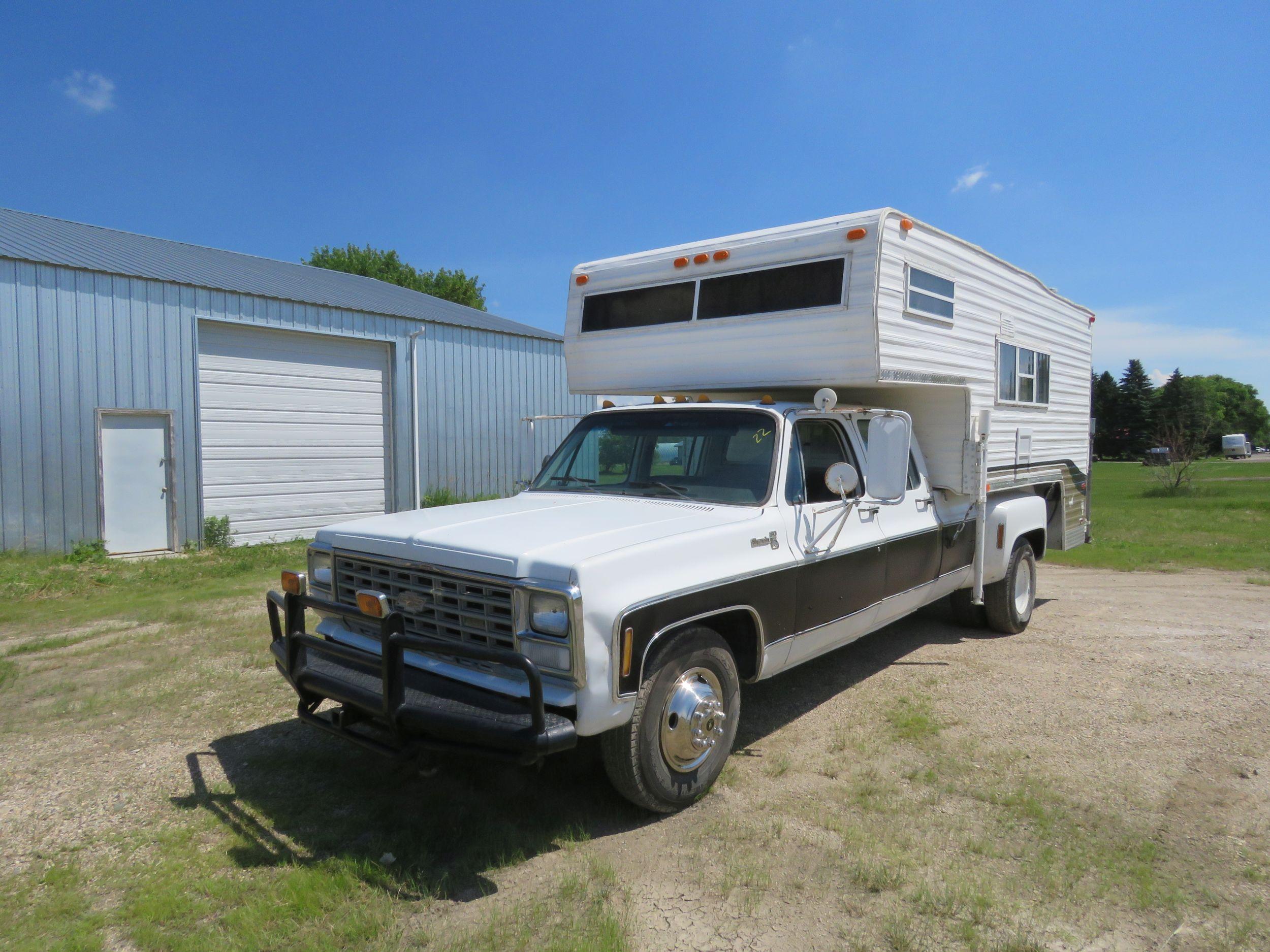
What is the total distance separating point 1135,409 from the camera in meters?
70.1

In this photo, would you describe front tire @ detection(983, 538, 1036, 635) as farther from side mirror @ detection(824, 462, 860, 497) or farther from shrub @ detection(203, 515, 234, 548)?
shrub @ detection(203, 515, 234, 548)

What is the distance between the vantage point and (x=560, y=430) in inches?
730

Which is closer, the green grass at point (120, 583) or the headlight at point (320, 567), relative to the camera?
the headlight at point (320, 567)

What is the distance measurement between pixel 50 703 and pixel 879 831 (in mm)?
5196

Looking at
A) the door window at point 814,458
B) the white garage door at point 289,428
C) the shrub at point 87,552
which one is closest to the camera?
the door window at point 814,458

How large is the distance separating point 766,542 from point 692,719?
101 centimetres

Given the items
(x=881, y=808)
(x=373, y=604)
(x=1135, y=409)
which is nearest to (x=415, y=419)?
(x=373, y=604)

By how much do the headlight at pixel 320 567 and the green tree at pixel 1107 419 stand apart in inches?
3017

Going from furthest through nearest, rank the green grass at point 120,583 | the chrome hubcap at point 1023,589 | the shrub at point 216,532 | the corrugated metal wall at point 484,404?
the corrugated metal wall at point 484,404
the shrub at point 216,532
the green grass at point 120,583
the chrome hubcap at point 1023,589

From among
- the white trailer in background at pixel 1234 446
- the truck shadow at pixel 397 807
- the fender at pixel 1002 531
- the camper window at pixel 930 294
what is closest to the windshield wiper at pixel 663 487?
the truck shadow at pixel 397 807

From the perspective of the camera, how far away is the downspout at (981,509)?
251 inches

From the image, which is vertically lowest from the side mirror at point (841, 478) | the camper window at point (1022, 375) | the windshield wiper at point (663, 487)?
the windshield wiper at point (663, 487)

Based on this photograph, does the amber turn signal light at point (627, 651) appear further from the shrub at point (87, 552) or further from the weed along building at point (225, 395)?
the weed along building at point (225, 395)

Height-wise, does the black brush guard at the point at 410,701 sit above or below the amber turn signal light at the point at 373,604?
below
